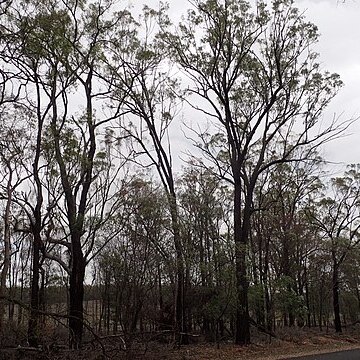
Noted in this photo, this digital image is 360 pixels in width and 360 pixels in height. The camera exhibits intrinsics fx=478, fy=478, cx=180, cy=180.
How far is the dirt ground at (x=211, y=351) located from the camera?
39.6ft

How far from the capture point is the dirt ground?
12070 millimetres

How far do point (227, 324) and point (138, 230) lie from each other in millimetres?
9107

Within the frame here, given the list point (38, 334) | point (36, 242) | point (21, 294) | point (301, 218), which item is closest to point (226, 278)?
point (36, 242)

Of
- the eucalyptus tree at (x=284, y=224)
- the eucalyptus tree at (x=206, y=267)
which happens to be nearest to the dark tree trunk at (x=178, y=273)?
the eucalyptus tree at (x=206, y=267)

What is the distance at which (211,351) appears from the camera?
60.8 feet

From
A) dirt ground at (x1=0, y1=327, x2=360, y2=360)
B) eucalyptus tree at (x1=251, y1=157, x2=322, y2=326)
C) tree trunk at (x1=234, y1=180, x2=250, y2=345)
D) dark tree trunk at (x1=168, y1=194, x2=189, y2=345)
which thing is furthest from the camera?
eucalyptus tree at (x1=251, y1=157, x2=322, y2=326)

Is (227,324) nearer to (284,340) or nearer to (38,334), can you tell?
(284,340)

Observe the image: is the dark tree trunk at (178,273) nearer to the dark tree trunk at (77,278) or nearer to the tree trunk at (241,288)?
the tree trunk at (241,288)

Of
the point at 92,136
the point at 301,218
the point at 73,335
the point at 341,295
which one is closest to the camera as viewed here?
the point at 73,335

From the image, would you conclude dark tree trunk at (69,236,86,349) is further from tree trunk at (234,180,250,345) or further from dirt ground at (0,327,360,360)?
tree trunk at (234,180,250,345)

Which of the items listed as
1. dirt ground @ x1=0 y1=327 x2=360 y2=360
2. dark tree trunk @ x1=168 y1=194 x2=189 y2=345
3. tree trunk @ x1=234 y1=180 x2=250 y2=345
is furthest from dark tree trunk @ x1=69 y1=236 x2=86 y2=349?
tree trunk @ x1=234 y1=180 x2=250 y2=345

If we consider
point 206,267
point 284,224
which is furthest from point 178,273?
point 284,224

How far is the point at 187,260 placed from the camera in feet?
66.4

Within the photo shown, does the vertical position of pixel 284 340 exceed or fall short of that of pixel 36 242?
it falls short
